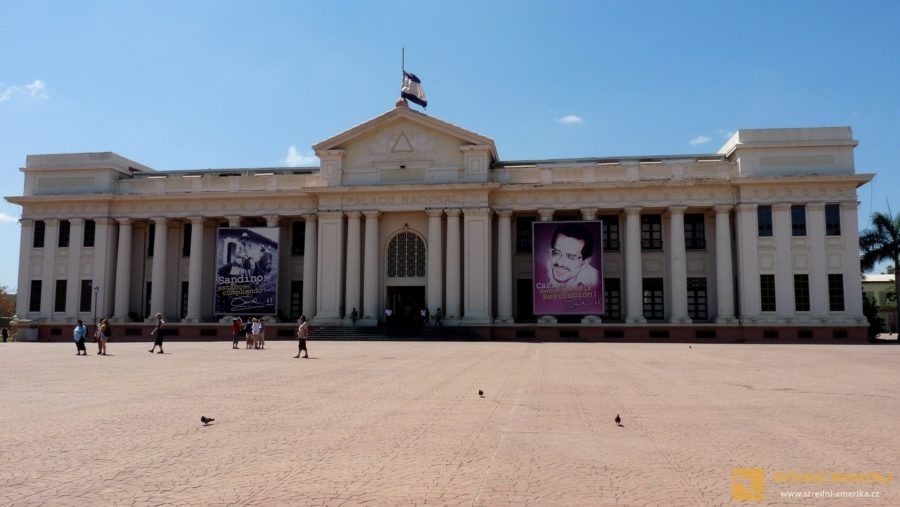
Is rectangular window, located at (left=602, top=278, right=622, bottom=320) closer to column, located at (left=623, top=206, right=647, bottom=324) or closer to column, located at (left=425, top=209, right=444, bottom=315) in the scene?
column, located at (left=623, top=206, right=647, bottom=324)

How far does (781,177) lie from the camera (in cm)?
3897

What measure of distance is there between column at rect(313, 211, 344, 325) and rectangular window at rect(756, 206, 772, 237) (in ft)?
83.6

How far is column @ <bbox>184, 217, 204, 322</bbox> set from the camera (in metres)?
44.1

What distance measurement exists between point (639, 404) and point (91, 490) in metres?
8.05

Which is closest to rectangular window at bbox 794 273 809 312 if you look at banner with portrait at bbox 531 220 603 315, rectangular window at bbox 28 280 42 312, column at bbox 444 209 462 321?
banner with portrait at bbox 531 220 603 315

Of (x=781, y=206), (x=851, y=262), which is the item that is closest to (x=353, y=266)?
(x=781, y=206)

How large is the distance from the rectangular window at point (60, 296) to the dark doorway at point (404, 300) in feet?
73.1

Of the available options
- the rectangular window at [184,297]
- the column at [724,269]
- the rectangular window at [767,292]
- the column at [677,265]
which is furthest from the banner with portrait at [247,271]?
the rectangular window at [767,292]

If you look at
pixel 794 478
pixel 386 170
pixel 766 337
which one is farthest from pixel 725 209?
pixel 794 478

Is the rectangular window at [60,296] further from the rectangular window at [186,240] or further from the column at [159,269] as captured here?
the rectangular window at [186,240]

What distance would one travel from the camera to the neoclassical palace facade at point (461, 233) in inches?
1545

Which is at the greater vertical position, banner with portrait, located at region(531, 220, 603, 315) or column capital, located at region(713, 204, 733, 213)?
column capital, located at region(713, 204, 733, 213)

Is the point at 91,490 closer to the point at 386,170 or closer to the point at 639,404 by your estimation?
the point at 639,404

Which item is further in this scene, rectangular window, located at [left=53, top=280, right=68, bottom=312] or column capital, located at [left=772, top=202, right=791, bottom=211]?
rectangular window, located at [left=53, top=280, right=68, bottom=312]
